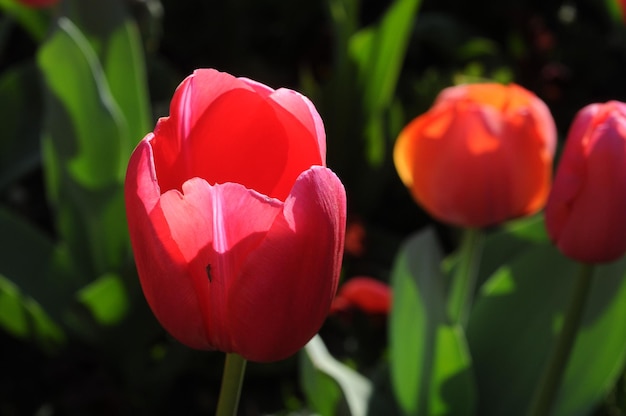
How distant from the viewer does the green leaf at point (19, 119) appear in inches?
59.6

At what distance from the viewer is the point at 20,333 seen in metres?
1.27

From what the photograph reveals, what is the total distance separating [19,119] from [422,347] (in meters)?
0.84

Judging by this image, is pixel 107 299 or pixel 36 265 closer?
pixel 107 299

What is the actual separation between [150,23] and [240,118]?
4.10 ft

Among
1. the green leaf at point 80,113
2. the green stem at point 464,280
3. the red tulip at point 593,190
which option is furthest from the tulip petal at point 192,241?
the green leaf at point 80,113

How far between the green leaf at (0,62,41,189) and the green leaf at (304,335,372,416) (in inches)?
27.3

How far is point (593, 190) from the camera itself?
673 mm

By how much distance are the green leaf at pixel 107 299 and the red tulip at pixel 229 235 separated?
73 centimetres

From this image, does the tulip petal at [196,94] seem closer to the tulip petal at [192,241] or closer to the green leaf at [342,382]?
the tulip petal at [192,241]

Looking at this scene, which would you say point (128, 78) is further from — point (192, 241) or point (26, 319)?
point (192, 241)

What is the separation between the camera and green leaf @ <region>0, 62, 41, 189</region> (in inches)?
59.6

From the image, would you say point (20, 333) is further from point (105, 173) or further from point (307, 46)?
point (307, 46)

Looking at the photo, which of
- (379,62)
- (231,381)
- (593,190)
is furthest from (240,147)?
(379,62)

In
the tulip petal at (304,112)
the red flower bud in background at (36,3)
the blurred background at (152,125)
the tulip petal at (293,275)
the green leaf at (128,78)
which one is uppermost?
the tulip petal at (304,112)
